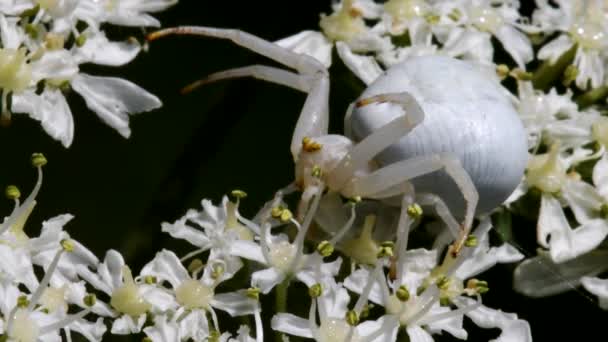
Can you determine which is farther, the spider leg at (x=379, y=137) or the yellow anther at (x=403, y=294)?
the spider leg at (x=379, y=137)

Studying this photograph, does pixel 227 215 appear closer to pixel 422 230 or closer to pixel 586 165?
pixel 422 230

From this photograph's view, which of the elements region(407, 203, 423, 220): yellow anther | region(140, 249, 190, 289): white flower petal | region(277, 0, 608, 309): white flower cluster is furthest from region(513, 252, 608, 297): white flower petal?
region(140, 249, 190, 289): white flower petal

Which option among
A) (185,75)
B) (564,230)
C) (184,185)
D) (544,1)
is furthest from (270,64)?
(564,230)

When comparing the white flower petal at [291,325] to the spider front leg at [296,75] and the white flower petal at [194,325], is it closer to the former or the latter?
the white flower petal at [194,325]

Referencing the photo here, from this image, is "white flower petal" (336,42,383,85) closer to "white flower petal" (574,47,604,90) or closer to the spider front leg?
the spider front leg

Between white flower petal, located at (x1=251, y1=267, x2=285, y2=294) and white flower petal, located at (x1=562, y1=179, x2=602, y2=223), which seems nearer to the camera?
white flower petal, located at (x1=251, y1=267, x2=285, y2=294)

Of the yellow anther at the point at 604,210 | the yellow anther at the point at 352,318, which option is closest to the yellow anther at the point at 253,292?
the yellow anther at the point at 352,318

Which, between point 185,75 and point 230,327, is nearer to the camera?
point 230,327
